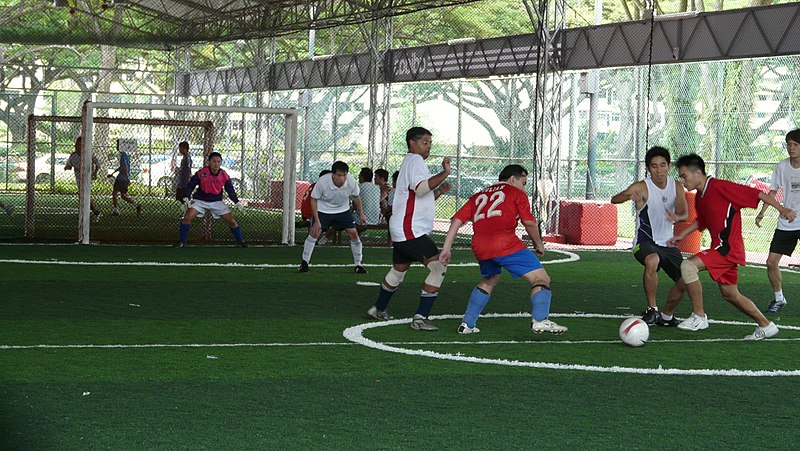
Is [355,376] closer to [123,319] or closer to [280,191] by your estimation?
[123,319]

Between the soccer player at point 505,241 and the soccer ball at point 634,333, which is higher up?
the soccer player at point 505,241

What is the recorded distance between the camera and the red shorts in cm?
1059

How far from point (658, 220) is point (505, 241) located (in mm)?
1945

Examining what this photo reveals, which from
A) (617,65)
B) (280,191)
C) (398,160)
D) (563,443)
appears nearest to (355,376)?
(563,443)

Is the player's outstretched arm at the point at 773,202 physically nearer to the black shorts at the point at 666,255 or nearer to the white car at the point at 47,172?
the black shorts at the point at 666,255

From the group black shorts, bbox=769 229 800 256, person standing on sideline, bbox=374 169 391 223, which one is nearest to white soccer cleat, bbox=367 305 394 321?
black shorts, bbox=769 229 800 256

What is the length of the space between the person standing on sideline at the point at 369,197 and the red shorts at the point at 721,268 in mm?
11173

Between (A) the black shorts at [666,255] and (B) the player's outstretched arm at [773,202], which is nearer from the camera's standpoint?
(B) the player's outstretched arm at [773,202]

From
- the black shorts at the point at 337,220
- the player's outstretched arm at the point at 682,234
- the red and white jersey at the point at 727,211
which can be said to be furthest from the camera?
the black shorts at the point at 337,220

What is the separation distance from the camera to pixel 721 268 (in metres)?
10.6

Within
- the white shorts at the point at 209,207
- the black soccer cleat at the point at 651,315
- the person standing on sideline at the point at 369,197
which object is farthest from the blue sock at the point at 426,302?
the person standing on sideline at the point at 369,197

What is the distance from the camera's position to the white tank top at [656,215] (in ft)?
37.8

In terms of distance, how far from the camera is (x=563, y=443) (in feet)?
21.4

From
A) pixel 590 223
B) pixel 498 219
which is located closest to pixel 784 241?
pixel 498 219
